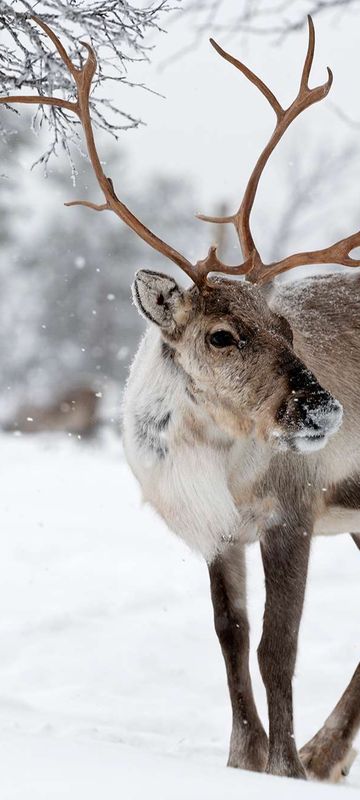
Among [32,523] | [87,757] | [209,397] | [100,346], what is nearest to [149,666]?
[209,397]

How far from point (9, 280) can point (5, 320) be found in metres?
1.07

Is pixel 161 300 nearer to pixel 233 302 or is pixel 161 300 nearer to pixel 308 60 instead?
pixel 233 302

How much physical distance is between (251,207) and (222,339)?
0.67 m

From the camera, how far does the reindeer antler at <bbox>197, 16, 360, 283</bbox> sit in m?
3.83

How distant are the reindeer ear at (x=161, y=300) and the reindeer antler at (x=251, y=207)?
0.27 meters

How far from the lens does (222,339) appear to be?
3.65m

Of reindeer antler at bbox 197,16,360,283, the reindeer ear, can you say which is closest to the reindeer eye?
the reindeer ear

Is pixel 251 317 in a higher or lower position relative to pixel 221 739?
higher

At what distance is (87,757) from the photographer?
2447 mm

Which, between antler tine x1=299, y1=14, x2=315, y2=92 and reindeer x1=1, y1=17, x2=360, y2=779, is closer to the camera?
reindeer x1=1, y1=17, x2=360, y2=779

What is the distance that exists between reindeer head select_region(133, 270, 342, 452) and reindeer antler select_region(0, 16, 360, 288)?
0.12 meters

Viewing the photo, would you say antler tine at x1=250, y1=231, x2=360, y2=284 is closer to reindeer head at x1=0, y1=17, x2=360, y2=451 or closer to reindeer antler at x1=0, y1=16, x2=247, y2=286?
reindeer head at x1=0, y1=17, x2=360, y2=451

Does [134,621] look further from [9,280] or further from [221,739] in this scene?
[9,280]

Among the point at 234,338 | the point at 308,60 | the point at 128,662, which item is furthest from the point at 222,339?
the point at 128,662
